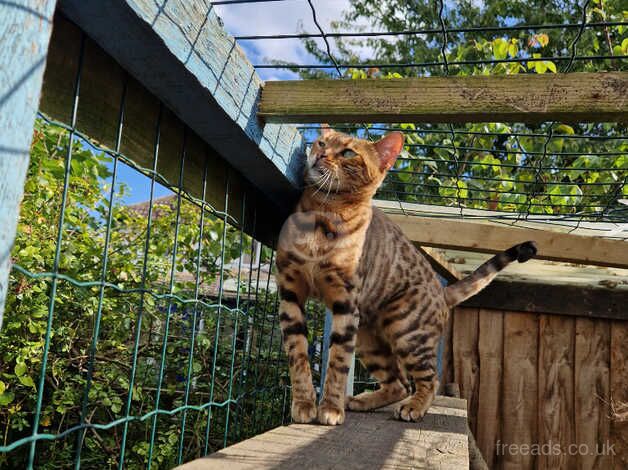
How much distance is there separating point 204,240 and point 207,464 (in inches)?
134

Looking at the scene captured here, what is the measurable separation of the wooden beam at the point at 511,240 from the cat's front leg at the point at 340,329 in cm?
122

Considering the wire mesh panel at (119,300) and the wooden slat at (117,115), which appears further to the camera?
the wire mesh panel at (119,300)

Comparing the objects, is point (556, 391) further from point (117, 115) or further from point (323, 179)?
point (117, 115)

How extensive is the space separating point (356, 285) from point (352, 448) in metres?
0.75

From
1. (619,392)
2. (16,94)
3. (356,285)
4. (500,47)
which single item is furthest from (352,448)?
(500,47)

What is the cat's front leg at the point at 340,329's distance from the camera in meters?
2.19

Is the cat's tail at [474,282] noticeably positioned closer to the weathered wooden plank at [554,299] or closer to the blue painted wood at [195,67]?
the weathered wooden plank at [554,299]

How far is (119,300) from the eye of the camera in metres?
3.88

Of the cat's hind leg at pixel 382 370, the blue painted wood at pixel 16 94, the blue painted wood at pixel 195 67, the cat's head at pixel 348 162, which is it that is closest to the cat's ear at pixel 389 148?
the cat's head at pixel 348 162

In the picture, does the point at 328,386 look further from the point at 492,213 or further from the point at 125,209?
the point at 125,209

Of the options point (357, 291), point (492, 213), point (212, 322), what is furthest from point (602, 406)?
point (212, 322)

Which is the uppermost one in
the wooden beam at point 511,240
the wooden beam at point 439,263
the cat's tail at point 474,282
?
the wooden beam at point 511,240

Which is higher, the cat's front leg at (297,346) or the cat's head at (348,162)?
the cat's head at (348,162)

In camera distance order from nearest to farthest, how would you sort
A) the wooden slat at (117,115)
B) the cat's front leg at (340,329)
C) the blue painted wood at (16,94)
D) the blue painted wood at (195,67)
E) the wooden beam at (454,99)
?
the blue painted wood at (16,94)
the blue painted wood at (195,67)
the wooden slat at (117,115)
the wooden beam at (454,99)
the cat's front leg at (340,329)
